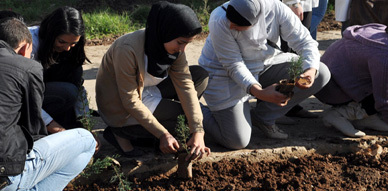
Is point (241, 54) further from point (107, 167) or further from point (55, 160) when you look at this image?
point (55, 160)

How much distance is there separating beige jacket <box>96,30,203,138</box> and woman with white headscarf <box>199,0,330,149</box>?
0.42 m

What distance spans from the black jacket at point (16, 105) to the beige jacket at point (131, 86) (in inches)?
30.7

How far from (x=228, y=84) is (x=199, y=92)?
0.25 metres

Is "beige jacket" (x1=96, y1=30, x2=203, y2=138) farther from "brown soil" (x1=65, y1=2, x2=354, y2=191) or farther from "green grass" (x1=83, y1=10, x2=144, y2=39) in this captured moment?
"green grass" (x1=83, y1=10, x2=144, y2=39)

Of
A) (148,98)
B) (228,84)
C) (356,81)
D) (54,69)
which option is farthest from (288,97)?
(54,69)

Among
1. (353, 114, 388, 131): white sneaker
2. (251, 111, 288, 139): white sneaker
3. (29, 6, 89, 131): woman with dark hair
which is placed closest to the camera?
Answer: (29, 6, 89, 131): woman with dark hair

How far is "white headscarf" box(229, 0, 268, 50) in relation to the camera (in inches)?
146

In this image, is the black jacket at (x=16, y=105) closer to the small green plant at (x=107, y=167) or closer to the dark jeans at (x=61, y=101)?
the small green plant at (x=107, y=167)

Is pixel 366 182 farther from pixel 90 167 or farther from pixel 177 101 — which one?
pixel 90 167

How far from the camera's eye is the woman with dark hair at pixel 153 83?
3311 mm

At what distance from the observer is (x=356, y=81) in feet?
14.0

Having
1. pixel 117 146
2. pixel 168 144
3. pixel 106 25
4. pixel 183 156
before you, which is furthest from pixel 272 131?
pixel 106 25

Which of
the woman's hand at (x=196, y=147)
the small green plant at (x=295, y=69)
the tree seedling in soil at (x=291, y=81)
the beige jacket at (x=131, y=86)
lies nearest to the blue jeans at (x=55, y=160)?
the beige jacket at (x=131, y=86)

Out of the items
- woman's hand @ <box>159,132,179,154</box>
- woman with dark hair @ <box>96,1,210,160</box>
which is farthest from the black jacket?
woman's hand @ <box>159,132,179,154</box>
